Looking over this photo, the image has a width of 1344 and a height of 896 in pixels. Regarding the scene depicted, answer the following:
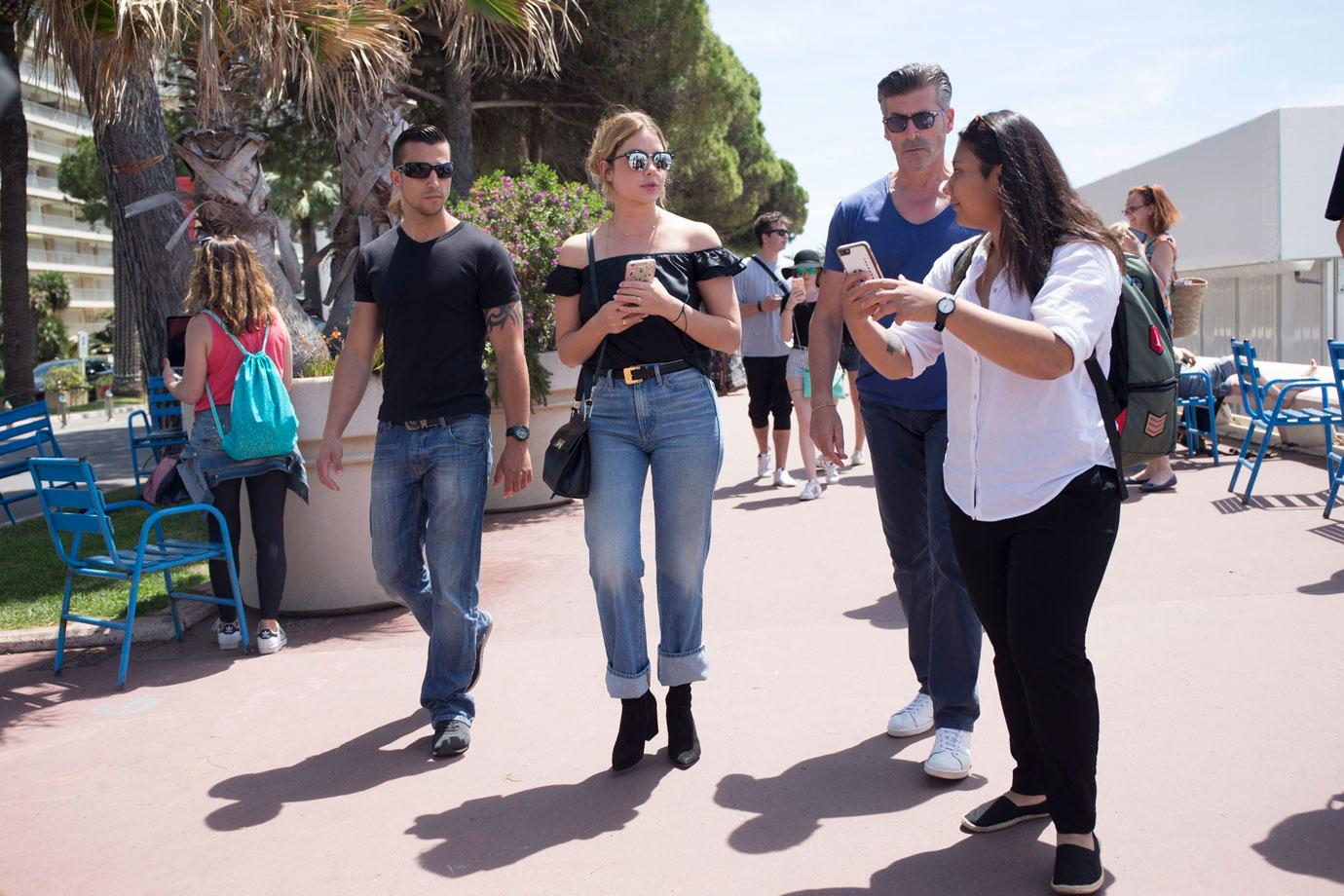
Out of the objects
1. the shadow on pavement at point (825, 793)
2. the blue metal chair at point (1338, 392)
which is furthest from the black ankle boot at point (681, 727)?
the blue metal chair at point (1338, 392)

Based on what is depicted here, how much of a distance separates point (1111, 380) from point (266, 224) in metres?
7.20

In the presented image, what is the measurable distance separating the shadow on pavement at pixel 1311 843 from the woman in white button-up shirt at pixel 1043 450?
51cm

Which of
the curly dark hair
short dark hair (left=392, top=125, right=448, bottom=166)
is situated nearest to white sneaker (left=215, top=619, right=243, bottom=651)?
short dark hair (left=392, top=125, right=448, bottom=166)

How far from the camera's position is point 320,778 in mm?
3963

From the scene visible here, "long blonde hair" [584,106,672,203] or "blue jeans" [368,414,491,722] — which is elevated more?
"long blonde hair" [584,106,672,203]

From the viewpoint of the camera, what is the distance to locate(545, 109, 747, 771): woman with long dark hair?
3.75m

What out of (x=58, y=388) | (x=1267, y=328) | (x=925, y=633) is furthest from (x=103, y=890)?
(x=58, y=388)

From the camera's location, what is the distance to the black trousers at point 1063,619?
2.79 metres

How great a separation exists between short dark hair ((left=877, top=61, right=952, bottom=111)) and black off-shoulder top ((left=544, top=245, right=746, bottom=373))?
74 centimetres

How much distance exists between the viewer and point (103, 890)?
3.26 m

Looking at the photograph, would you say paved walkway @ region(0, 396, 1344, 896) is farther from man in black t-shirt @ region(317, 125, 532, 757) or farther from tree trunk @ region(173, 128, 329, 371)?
tree trunk @ region(173, 128, 329, 371)

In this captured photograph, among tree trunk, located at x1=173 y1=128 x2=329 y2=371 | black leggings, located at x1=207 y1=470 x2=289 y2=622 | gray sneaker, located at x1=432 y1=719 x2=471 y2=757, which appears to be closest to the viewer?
gray sneaker, located at x1=432 y1=719 x2=471 y2=757

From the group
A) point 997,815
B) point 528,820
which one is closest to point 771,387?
point 528,820

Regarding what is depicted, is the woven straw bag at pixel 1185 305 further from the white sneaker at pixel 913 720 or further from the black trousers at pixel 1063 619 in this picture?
the black trousers at pixel 1063 619
